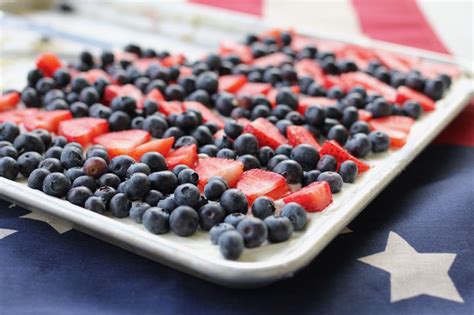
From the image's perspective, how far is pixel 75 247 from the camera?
0.90m

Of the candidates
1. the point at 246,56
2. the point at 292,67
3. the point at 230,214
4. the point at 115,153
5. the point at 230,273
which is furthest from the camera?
the point at 246,56

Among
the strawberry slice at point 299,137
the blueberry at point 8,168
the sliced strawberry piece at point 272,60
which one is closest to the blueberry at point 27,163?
the blueberry at point 8,168

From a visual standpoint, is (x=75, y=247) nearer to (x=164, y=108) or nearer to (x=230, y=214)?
(x=230, y=214)

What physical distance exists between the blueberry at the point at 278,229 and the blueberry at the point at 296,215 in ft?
0.07

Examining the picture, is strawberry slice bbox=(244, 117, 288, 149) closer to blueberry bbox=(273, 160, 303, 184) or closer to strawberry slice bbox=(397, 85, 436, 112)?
blueberry bbox=(273, 160, 303, 184)

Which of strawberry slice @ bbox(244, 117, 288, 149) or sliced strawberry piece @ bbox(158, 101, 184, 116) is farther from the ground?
strawberry slice @ bbox(244, 117, 288, 149)

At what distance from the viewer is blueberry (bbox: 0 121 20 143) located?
3.73ft

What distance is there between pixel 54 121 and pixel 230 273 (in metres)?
0.62

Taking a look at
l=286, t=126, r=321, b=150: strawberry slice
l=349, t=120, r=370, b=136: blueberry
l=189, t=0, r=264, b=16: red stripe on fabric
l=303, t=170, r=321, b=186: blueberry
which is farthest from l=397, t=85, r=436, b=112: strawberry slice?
l=189, t=0, r=264, b=16: red stripe on fabric

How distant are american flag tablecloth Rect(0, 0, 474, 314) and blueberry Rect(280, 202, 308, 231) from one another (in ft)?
0.18

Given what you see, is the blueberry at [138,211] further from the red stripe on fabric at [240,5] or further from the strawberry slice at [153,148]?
the red stripe on fabric at [240,5]

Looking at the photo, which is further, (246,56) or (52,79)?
(246,56)

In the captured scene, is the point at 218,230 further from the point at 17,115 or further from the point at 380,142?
the point at 17,115

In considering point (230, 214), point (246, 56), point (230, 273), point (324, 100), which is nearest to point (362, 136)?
point (324, 100)
